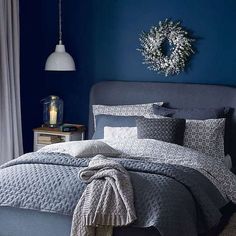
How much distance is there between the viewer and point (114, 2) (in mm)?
4980

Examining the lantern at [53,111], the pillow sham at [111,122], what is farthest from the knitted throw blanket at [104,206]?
the lantern at [53,111]

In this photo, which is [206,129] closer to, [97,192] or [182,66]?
[182,66]

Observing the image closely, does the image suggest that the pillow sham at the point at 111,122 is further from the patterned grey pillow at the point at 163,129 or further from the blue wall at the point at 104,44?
the blue wall at the point at 104,44

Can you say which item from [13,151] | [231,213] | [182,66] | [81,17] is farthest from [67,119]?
[231,213]

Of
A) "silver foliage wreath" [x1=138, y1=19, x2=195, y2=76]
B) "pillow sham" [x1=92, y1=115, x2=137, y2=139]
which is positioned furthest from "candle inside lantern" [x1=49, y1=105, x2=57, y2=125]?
"silver foliage wreath" [x1=138, y1=19, x2=195, y2=76]

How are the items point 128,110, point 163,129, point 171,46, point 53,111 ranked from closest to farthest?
point 163,129
point 128,110
point 171,46
point 53,111

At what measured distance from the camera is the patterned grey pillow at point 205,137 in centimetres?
415

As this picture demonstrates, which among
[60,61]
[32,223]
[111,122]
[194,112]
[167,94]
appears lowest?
[32,223]

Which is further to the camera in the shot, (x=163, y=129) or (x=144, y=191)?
(x=163, y=129)

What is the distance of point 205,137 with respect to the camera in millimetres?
4160

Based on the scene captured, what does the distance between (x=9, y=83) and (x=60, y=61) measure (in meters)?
0.57

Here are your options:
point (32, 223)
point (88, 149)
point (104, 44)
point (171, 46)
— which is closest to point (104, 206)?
point (32, 223)

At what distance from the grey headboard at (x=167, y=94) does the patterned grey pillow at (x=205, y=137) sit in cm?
35

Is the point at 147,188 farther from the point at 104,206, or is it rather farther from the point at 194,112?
the point at 194,112
